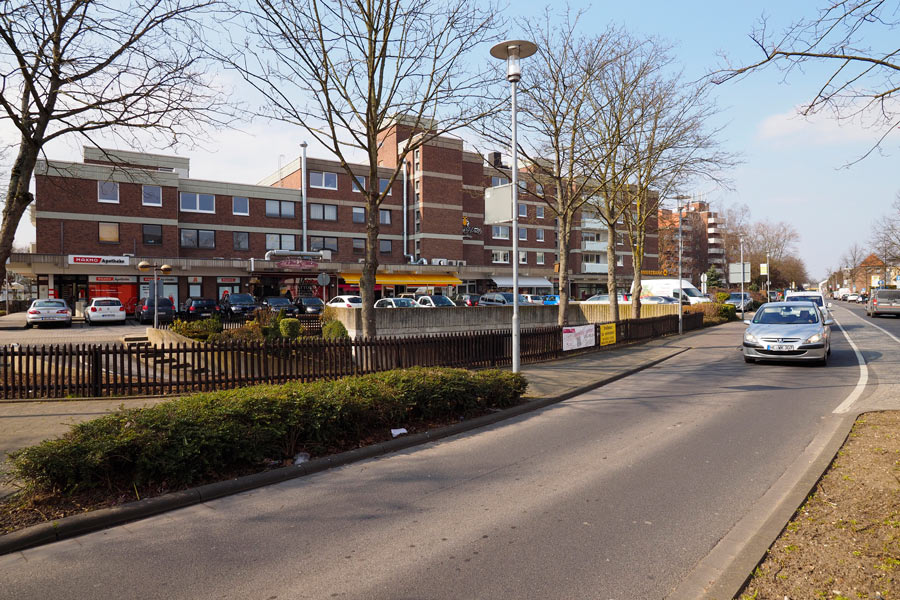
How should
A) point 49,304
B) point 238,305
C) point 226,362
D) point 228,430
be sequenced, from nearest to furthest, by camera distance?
point 228,430, point 226,362, point 49,304, point 238,305

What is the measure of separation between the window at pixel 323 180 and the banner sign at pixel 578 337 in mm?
33503

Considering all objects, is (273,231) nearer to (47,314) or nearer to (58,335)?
(47,314)

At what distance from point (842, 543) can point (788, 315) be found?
12.6m

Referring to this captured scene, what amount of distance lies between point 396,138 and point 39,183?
2798 centimetres

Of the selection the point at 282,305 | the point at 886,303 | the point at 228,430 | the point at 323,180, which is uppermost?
the point at 323,180

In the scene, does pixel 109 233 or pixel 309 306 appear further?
pixel 109 233

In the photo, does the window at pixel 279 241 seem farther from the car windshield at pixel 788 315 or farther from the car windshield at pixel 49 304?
the car windshield at pixel 788 315

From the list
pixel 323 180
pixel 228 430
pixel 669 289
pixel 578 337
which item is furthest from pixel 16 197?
pixel 669 289

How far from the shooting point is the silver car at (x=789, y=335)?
12.9 m

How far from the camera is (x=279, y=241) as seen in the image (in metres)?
44.0

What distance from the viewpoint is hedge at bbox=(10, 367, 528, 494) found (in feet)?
16.4

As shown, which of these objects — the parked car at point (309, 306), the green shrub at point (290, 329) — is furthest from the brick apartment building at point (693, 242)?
the green shrub at point (290, 329)

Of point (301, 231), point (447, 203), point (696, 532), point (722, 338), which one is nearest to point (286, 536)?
point (696, 532)

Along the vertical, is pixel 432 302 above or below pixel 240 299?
below
